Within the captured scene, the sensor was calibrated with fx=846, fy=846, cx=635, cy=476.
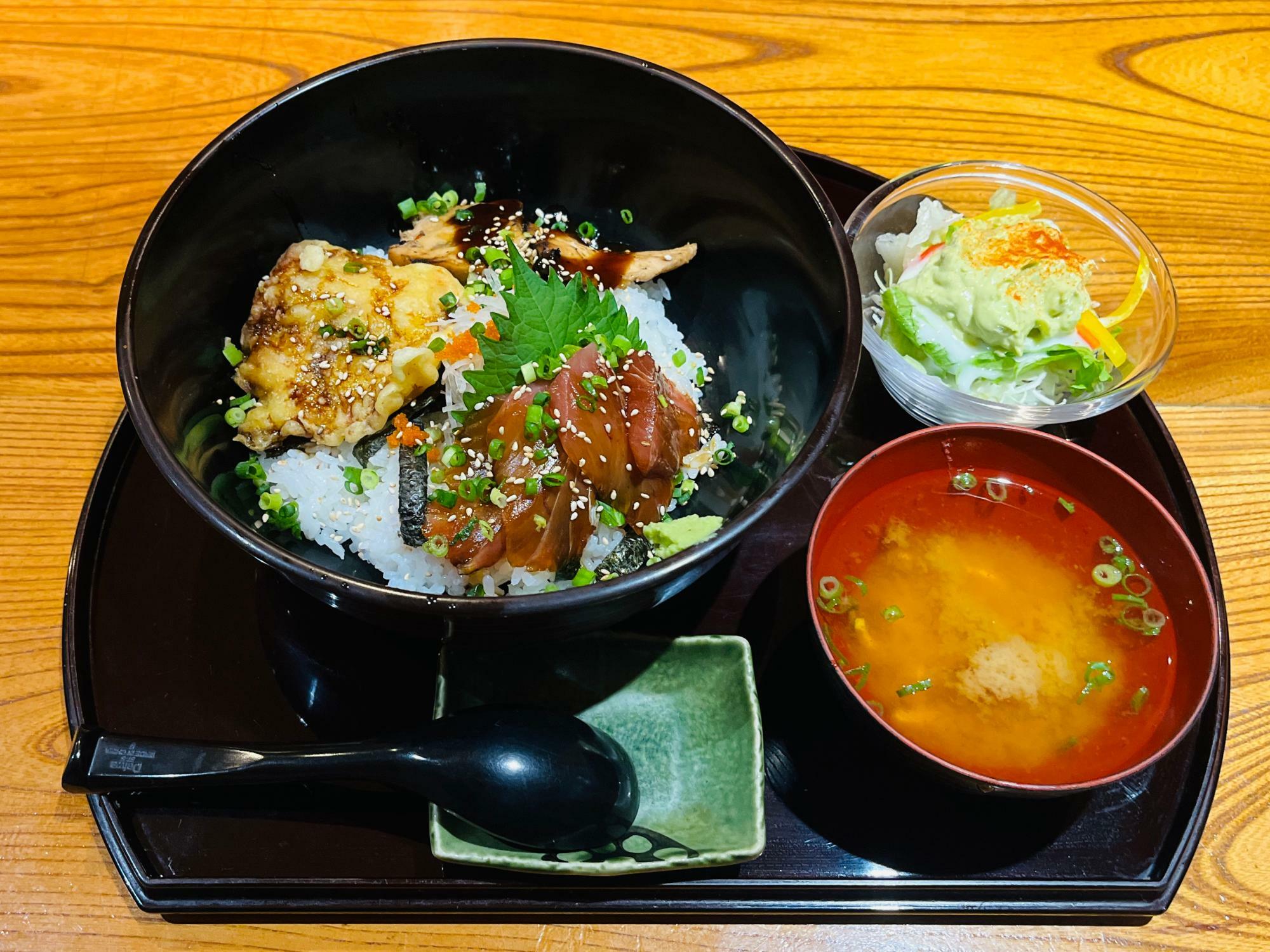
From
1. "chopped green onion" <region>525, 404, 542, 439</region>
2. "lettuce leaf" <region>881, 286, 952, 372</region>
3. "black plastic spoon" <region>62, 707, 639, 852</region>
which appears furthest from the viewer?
"lettuce leaf" <region>881, 286, 952, 372</region>

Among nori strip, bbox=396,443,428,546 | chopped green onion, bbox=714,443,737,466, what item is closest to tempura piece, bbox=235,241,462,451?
nori strip, bbox=396,443,428,546

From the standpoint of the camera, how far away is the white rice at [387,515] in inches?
70.6

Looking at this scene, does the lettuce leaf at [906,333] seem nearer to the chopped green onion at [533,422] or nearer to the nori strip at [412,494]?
the chopped green onion at [533,422]

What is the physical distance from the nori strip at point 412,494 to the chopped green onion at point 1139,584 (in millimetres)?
1463

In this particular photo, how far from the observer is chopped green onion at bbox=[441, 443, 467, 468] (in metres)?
1.75

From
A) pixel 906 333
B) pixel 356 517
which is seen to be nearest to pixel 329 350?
pixel 356 517

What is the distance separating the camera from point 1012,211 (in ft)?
7.30

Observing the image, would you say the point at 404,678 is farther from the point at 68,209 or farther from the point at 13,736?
the point at 68,209

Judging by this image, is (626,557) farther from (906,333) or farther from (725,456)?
(906,333)

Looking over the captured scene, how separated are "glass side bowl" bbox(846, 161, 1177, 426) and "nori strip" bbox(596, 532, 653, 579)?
74 cm

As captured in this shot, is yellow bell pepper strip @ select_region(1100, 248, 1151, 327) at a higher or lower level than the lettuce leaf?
higher

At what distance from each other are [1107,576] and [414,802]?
147 centimetres

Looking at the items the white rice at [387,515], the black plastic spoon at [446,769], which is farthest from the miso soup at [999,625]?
the black plastic spoon at [446,769]

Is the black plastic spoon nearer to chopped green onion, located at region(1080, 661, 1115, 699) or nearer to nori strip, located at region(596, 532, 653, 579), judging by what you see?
nori strip, located at region(596, 532, 653, 579)
